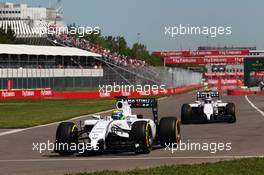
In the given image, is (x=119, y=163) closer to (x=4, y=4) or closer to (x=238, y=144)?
(x=238, y=144)

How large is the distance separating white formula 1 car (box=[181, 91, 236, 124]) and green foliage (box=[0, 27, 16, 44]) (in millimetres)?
72371

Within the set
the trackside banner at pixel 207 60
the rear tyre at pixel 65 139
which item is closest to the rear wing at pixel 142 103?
the rear tyre at pixel 65 139

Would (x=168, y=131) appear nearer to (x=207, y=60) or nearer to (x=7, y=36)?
(x=7, y=36)

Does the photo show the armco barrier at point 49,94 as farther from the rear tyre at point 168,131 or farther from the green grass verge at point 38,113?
the rear tyre at point 168,131

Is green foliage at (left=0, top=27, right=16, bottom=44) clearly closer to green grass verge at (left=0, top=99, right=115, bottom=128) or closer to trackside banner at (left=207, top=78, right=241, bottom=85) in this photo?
trackside banner at (left=207, top=78, right=241, bottom=85)

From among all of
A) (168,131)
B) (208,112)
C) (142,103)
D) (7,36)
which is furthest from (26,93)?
(168,131)

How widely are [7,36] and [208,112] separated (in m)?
78.0

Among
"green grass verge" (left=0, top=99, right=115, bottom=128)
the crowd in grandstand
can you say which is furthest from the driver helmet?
the crowd in grandstand

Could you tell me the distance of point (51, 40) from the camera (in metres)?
95.6

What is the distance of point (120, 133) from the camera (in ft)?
53.3

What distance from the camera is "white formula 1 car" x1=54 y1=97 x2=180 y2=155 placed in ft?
51.2

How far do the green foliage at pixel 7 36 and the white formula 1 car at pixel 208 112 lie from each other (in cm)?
7237

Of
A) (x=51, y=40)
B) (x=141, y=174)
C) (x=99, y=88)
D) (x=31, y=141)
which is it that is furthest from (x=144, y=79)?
(x=141, y=174)

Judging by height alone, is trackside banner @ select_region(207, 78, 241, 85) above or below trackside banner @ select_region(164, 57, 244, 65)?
below
